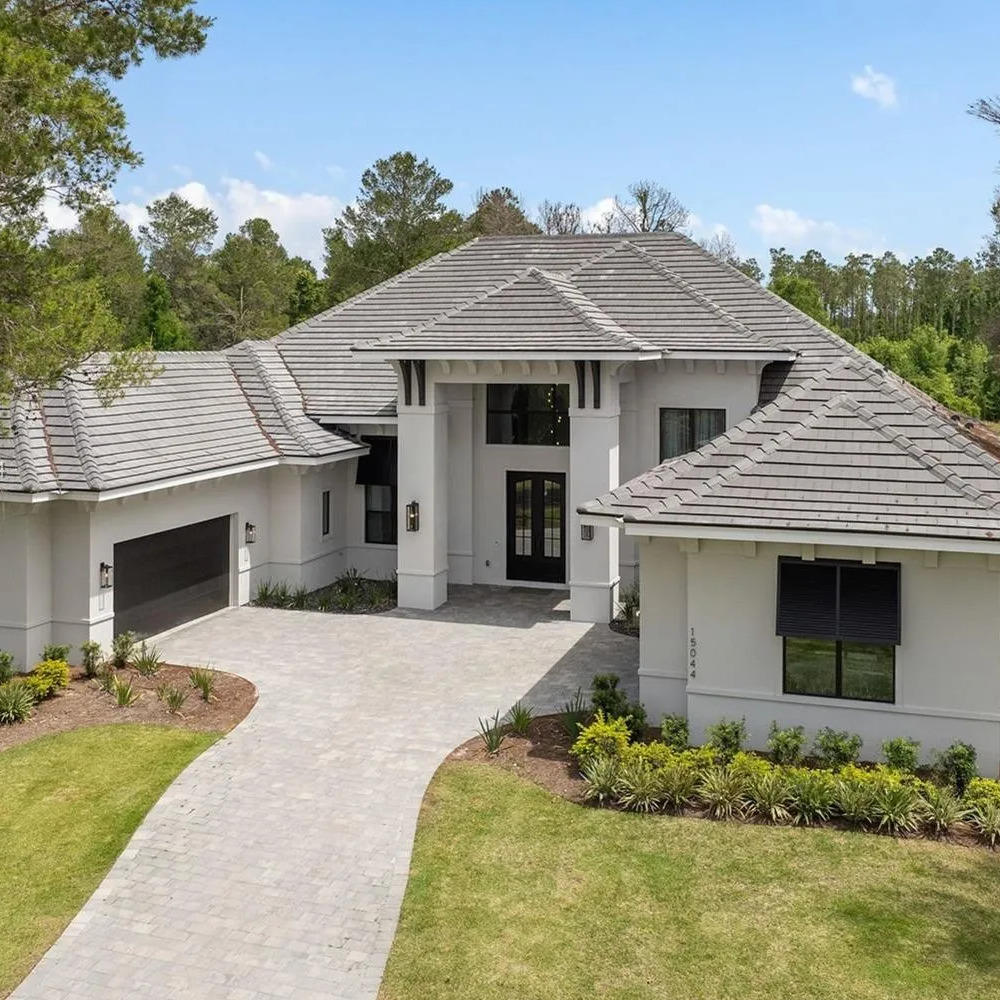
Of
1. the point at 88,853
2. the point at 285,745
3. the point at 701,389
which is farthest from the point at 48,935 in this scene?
the point at 701,389

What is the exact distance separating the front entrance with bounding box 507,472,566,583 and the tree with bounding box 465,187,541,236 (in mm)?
42056

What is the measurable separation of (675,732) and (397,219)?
1771 inches

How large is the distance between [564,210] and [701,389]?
168ft

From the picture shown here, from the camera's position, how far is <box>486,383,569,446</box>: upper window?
21938mm

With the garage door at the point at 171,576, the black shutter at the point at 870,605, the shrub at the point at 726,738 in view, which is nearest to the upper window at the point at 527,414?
the garage door at the point at 171,576

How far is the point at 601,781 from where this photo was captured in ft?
37.0

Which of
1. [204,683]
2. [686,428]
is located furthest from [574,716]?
[686,428]

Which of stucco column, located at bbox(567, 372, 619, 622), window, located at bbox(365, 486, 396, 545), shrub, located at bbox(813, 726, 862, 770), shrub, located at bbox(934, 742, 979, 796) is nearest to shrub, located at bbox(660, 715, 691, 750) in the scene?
shrub, located at bbox(813, 726, 862, 770)

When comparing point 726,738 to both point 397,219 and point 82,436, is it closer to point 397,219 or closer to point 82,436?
point 82,436

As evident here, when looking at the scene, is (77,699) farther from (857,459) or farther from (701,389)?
(701,389)

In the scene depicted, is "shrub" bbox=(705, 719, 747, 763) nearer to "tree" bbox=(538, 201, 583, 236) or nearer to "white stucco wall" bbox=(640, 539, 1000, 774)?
"white stucco wall" bbox=(640, 539, 1000, 774)

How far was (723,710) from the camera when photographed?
12.8 meters

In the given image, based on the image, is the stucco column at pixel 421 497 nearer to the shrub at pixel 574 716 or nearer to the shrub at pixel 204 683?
the shrub at pixel 204 683

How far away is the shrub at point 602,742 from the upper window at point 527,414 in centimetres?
1053
